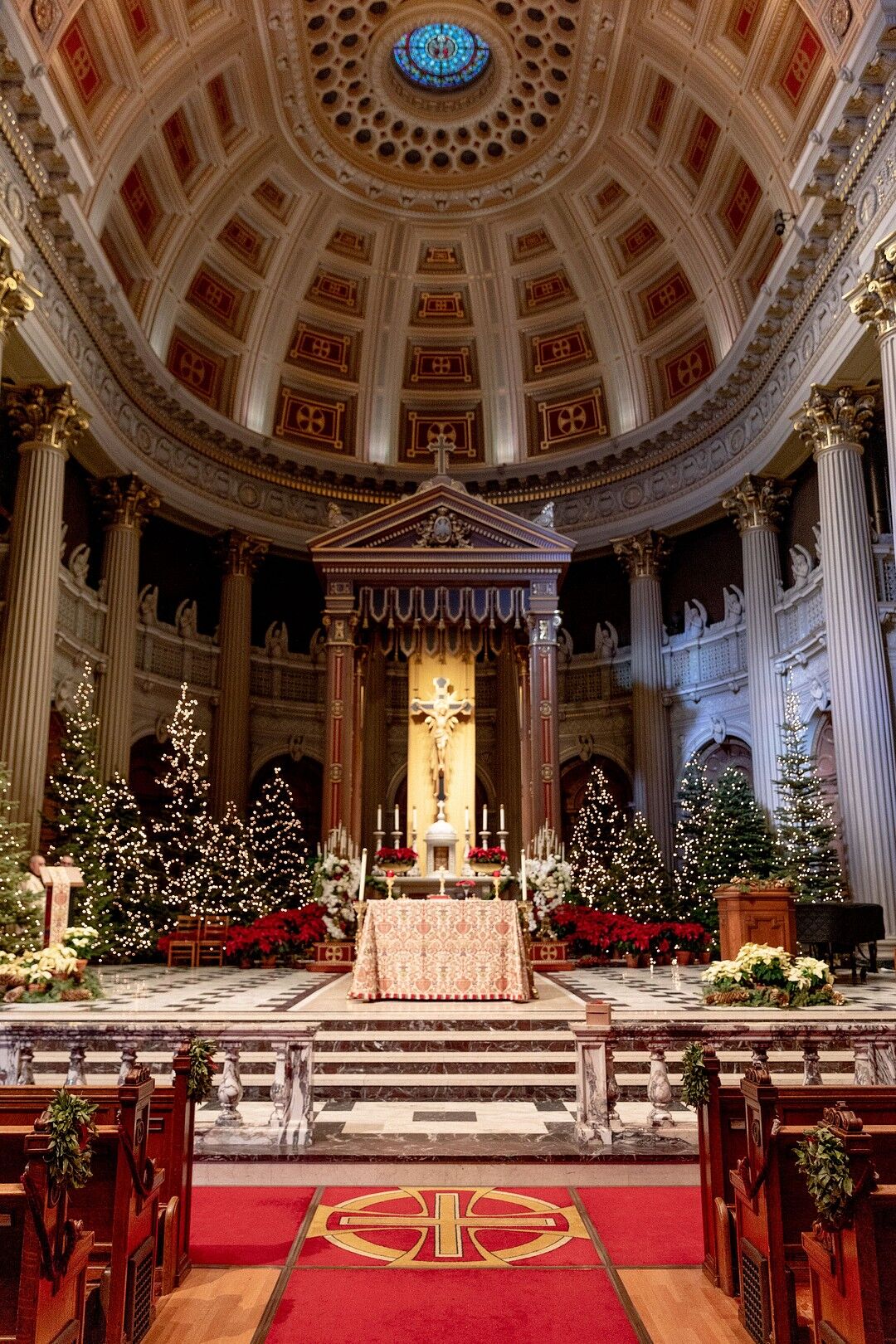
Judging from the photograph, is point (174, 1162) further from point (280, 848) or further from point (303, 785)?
point (303, 785)

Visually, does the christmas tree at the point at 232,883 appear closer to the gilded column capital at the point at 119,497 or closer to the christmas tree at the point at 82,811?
the christmas tree at the point at 82,811

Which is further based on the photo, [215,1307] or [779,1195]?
[215,1307]

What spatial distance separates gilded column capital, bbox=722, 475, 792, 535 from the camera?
17625 mm

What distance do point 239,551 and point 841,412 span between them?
37.0 feet

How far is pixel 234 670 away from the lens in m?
19.8

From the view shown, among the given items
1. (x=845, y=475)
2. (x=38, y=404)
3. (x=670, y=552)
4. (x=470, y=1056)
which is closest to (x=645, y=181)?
(x=670, y=552)

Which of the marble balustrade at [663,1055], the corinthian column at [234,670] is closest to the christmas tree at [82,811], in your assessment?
the corinthian column at [234,670]

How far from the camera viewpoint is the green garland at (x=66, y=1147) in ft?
8.63

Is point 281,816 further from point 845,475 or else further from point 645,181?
point 645,181

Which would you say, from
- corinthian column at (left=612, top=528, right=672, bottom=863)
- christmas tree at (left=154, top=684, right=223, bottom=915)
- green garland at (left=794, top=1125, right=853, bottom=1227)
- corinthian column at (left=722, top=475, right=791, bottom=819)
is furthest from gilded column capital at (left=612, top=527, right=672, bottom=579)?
green garland at (left=794, top=1125, right=853, bottom=1227)

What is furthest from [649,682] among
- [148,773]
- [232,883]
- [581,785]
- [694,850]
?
[148,773]

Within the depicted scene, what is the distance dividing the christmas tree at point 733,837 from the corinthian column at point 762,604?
952 millimetres

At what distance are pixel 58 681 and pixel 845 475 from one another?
12132mm


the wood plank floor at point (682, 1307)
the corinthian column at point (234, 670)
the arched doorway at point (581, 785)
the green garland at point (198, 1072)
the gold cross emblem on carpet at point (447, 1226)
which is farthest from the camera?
the arched doorway at point (581, 785)
